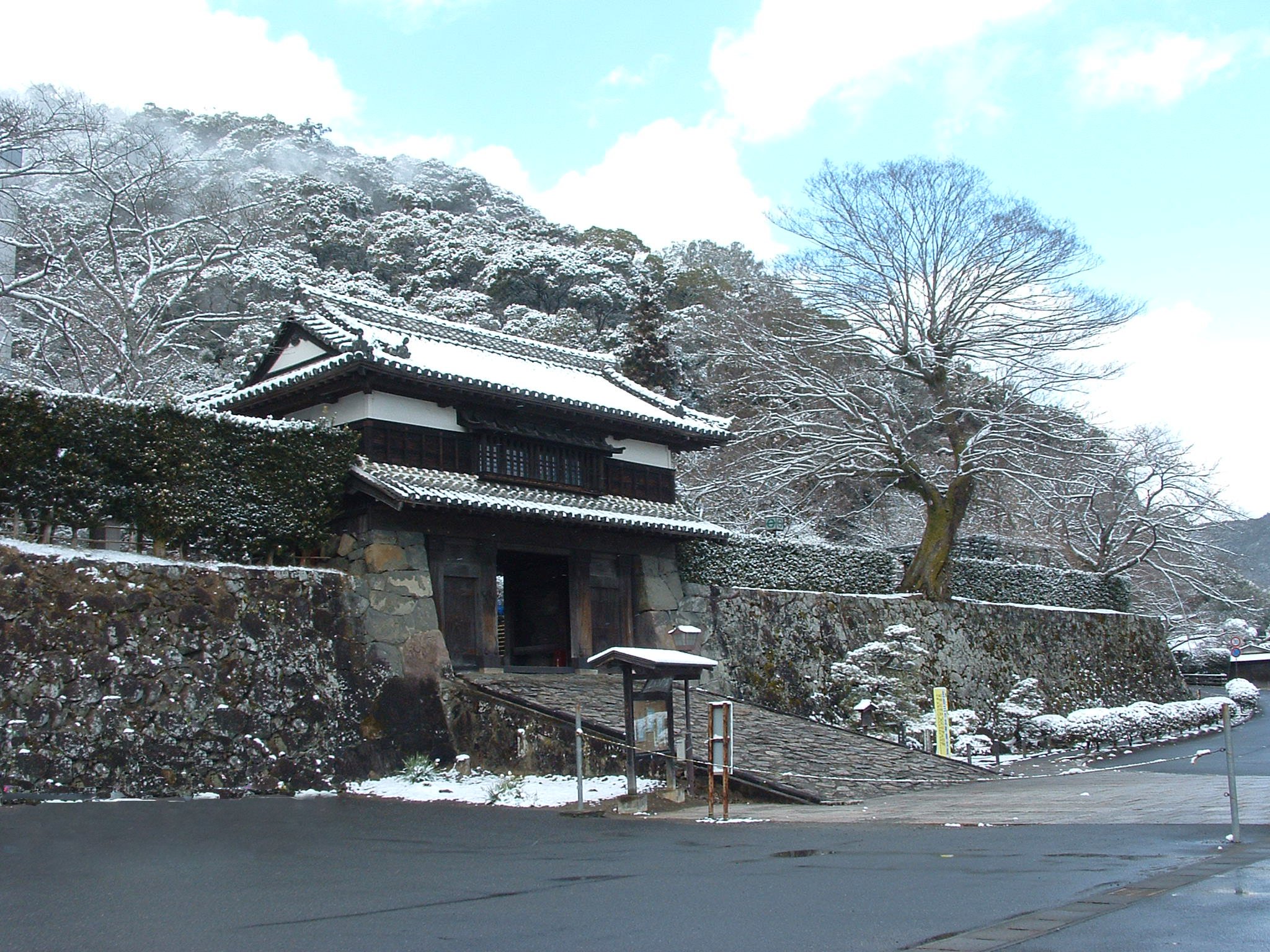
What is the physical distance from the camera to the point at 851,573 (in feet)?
92.9

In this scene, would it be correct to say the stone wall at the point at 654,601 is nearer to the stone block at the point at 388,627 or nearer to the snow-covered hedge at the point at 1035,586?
the stone block at the point at 388,627

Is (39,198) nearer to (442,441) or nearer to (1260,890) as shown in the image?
(442,441)

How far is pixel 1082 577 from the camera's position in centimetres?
3369

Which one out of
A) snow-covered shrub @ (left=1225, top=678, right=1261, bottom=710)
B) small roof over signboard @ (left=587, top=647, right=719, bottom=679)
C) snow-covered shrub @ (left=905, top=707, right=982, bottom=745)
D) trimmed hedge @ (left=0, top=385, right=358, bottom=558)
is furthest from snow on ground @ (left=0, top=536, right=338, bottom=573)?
snow-covered shrub @ (left=1225, top=678, right=1261, bottom=710)

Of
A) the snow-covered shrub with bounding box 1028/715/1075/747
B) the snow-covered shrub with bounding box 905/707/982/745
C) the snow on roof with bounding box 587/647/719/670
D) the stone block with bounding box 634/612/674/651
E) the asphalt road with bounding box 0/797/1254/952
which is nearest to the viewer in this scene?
the asphalt road with bounding box 0/797/1254/952

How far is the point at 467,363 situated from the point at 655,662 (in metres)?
11.1

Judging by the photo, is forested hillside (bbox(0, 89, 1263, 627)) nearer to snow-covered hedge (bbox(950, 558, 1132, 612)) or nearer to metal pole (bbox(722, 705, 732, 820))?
snow-covered hedge (bbox(950, 558, 1132, 612))

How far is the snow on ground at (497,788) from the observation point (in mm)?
14766

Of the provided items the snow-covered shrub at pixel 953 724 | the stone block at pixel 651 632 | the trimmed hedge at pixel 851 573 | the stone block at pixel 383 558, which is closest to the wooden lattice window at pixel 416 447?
the stone block at pixel 383 558

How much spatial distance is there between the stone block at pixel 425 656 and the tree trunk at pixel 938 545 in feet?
46.5

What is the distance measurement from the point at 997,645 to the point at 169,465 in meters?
21.1

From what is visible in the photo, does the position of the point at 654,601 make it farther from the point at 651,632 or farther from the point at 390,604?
the point at 390,604

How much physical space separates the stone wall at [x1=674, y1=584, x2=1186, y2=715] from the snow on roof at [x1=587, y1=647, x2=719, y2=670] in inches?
393

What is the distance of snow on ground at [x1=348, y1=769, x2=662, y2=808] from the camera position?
1477 cm
